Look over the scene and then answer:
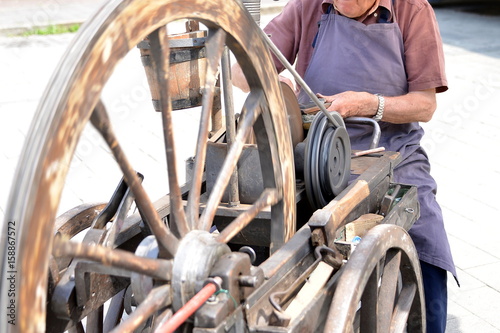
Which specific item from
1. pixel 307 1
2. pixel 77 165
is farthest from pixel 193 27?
pixel 77 165

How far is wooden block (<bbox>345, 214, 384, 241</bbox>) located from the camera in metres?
2.21

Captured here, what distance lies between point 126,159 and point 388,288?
1.04 m

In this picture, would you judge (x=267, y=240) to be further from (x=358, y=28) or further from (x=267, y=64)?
(x=358, y=28)

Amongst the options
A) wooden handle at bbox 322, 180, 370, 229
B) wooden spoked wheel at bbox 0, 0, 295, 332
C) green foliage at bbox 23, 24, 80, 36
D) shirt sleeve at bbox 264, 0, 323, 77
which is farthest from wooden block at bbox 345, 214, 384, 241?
green foliage at bbox 23, 24, 80, 36

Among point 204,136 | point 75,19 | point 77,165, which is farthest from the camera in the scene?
point 75,19

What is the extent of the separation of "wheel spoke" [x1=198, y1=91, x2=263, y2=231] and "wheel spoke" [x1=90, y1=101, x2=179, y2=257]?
0.19 m

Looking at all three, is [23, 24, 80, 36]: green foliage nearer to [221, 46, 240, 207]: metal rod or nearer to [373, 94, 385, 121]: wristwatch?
[373, 94, 385, 121]: wristwatch

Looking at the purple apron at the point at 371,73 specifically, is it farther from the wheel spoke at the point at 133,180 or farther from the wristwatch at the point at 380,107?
the wheel spoke at the point at 133,180

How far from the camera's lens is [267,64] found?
1977mm

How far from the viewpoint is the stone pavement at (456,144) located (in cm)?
363

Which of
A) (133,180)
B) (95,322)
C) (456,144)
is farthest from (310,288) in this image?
(456,144)

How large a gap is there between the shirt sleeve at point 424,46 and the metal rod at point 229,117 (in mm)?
953

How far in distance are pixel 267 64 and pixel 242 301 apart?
2.21 ft

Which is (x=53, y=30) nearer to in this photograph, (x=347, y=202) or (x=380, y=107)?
(x=380, y=107)
